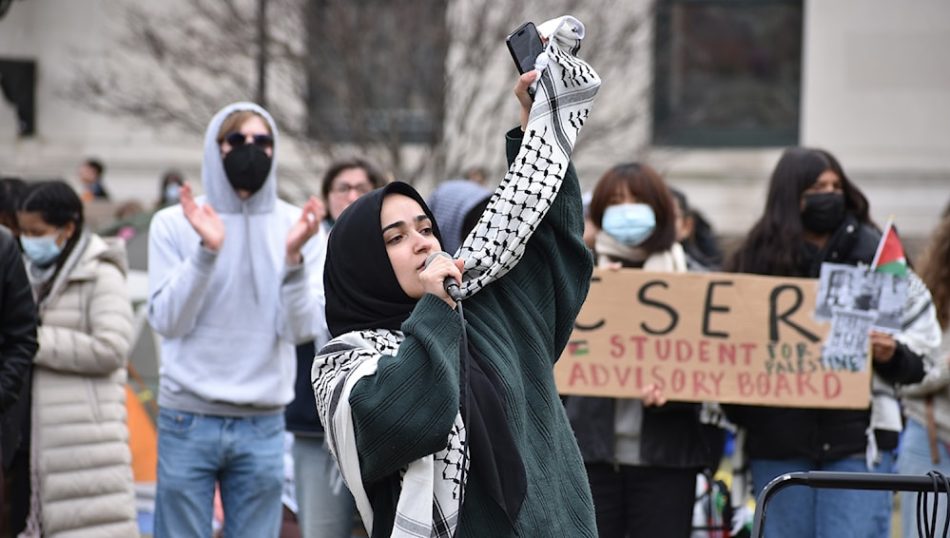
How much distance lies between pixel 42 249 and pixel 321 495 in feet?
5.62

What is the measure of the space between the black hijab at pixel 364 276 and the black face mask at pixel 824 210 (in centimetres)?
284

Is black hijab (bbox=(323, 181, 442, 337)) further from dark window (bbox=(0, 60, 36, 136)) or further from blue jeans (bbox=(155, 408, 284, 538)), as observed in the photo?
dark window (bbox=(0, 60, 36, 136))

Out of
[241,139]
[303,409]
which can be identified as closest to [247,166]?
[241,139]

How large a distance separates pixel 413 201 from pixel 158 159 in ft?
51.7

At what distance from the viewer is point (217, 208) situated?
6129 mm

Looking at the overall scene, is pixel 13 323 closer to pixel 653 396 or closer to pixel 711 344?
pixel 653 396

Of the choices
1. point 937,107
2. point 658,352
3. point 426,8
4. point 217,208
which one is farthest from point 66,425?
point 937,107

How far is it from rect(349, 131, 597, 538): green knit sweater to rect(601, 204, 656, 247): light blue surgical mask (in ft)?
7.39

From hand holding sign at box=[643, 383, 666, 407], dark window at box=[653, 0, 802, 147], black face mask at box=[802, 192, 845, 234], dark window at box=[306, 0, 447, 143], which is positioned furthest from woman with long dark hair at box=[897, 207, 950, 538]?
dark window at box=[653, 0, 802, 147]

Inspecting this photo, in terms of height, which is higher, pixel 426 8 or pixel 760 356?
pixel 426 8

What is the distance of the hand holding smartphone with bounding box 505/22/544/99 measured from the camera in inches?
149

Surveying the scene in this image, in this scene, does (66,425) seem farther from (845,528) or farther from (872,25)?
(872,25)

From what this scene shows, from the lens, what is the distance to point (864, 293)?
5984 millimetres

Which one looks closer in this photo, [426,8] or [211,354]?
[211,354]
